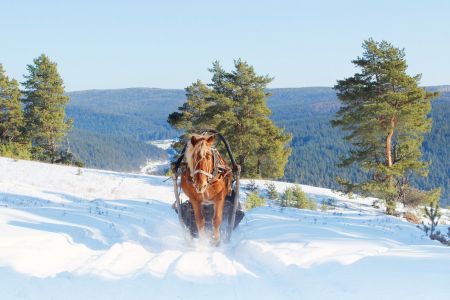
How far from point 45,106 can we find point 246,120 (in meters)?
19.2

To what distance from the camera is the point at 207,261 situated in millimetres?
6762

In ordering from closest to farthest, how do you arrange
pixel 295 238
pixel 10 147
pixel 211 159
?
pixel 211 159 < pixel 295 238 < pixel 10 147

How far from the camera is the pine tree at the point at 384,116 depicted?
2436 centimetres

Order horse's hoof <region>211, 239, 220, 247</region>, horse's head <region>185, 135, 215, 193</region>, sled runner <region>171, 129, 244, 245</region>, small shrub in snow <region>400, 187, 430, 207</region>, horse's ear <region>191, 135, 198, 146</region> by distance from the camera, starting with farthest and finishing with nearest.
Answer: small shrub in snow <region>400, 187, 430, 207</region> < horse's hoof <region>211, 239, 220, 247</region> < horse's ear <region>191, 135, 198, 146</region> < sled runner <region>171, 129, 244, 245</region> < horse's head <region>185, 135, 215, 193</region>

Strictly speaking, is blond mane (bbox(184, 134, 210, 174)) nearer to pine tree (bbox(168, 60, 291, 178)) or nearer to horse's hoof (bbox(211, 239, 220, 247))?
horse's hoof (bbox(211, 239, 220, 247))

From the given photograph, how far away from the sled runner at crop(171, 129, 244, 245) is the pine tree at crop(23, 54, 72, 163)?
110 ft

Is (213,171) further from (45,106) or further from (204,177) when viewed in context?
(45,106)

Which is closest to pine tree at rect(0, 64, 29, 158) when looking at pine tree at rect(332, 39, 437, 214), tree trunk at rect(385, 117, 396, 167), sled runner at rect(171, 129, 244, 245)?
pine tree at rect(332, 39, 437, 214)

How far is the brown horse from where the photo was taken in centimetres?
749

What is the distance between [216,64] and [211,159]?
3241 centimetres

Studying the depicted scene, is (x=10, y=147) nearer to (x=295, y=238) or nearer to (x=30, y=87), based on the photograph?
(x=30, y=87)

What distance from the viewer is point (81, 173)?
78.5ft

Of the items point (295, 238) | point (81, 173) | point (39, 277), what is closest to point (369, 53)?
point (81, 173)

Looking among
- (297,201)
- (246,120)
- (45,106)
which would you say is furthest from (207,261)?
(45,106)
